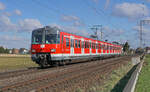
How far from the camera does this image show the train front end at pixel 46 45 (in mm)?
15281

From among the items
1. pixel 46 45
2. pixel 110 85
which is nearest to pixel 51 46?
pixel 46 45

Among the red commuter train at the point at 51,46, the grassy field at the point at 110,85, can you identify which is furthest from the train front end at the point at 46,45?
the grassy field at the point at 110,85

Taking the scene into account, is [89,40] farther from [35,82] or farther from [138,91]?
[138,91]

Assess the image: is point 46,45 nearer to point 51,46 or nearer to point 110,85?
point 51,46

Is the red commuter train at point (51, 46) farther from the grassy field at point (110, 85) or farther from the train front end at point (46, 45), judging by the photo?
the grassy field at point (110, 85)

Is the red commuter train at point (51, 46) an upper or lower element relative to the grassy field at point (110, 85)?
upper

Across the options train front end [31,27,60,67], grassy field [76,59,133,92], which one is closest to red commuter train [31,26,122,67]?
train front end [31,27,60,67]

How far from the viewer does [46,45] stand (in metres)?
15.4

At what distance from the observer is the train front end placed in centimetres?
1528

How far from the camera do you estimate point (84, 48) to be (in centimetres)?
2106

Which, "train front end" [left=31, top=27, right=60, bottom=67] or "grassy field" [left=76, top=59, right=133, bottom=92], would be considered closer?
"grassy field" [left=76, top=59, right=133, bottom=92]

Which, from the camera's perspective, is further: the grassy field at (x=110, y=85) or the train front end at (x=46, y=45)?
the train front end at (x=46, y=45)

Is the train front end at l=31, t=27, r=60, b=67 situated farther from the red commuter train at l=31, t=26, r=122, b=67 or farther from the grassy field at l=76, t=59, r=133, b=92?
the grassy field at l=76, t=59, r=133, b=92

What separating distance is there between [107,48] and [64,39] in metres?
17.5
